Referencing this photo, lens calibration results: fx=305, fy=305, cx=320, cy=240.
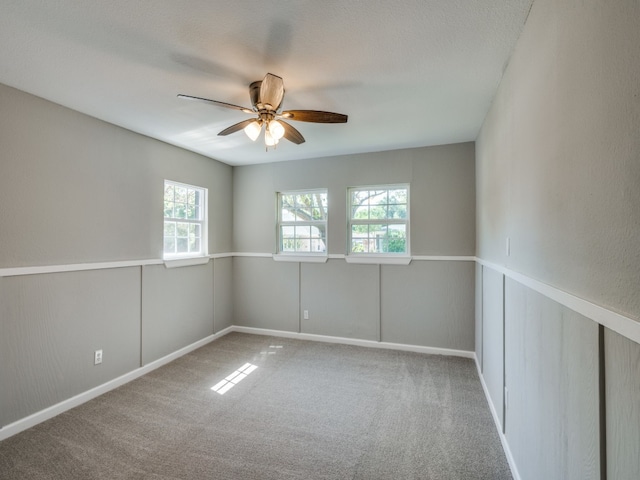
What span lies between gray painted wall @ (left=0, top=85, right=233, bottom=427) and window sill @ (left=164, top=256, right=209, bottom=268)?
0.29 ft

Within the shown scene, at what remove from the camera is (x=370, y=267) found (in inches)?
157

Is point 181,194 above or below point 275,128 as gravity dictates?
below

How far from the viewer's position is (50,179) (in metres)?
2.48

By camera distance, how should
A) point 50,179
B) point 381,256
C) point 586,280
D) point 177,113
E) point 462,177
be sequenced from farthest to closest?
point 381,256, point 462,177, point 177,113, point 50,179, point 586,280

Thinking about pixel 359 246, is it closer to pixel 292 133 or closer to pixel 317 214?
pixel 317 214

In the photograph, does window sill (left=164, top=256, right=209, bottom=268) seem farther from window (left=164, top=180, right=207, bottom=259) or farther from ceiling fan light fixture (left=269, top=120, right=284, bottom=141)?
ceiling fan light fixture (left=269, top=120, right=284, bottom=141)

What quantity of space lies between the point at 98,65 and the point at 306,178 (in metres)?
2.66

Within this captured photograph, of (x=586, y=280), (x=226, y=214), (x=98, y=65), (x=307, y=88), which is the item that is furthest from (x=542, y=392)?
(x=226, y=214)

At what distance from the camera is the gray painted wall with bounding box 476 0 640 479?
78cm

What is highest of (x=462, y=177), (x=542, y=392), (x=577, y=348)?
(x=462, y=177)

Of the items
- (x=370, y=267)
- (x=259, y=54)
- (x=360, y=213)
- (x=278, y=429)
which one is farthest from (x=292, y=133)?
(x=278, y=429)

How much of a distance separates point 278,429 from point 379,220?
106 inches

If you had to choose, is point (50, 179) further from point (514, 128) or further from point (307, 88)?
point (514, 128)

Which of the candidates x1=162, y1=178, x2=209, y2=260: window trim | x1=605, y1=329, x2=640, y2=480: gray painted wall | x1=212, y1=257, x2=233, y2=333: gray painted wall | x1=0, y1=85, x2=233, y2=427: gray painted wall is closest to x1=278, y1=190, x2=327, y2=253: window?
x1=212, y1=257, x2=233, y2=333: gray painted wall
